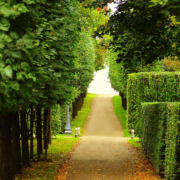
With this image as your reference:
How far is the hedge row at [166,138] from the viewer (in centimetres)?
941

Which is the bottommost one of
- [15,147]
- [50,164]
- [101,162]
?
[101,162]

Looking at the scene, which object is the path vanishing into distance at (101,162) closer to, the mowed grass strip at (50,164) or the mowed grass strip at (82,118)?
the mowed grass strip at (50,164)

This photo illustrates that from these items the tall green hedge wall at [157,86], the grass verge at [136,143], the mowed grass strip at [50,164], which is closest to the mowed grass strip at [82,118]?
the grass verge at [136,143]

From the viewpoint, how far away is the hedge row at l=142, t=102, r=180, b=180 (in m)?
9.41

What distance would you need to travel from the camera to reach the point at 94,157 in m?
17.0

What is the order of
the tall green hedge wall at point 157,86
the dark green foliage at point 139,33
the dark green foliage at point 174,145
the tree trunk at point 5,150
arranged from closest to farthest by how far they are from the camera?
the tree trunk at point 5,150 < the dark green foliage at point 174,145 < the dark green foliage at point 139,33 < the tall green hedge wall at point 157,86

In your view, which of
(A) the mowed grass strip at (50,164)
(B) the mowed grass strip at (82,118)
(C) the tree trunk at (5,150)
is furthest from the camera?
(B) the mowed grass strip at (82,118)

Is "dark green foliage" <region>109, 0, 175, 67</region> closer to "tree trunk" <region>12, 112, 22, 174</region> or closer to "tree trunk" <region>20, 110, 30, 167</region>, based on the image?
"tree trunk" <region>12, 112, 22, 174</region>

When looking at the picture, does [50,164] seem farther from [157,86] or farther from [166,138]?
[157,86]

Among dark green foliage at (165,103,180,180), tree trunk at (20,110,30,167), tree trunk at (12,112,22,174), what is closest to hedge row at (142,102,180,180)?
dark green foliage at (165,103,180,180)

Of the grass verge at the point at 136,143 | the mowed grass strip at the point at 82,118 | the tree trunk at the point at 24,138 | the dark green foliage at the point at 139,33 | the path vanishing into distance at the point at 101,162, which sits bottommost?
the mowed grass strip at the point at 82,118

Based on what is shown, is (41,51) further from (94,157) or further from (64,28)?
(94,157)

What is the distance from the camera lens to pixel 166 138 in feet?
35.9

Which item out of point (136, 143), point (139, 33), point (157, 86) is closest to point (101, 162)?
point (139, 33)
